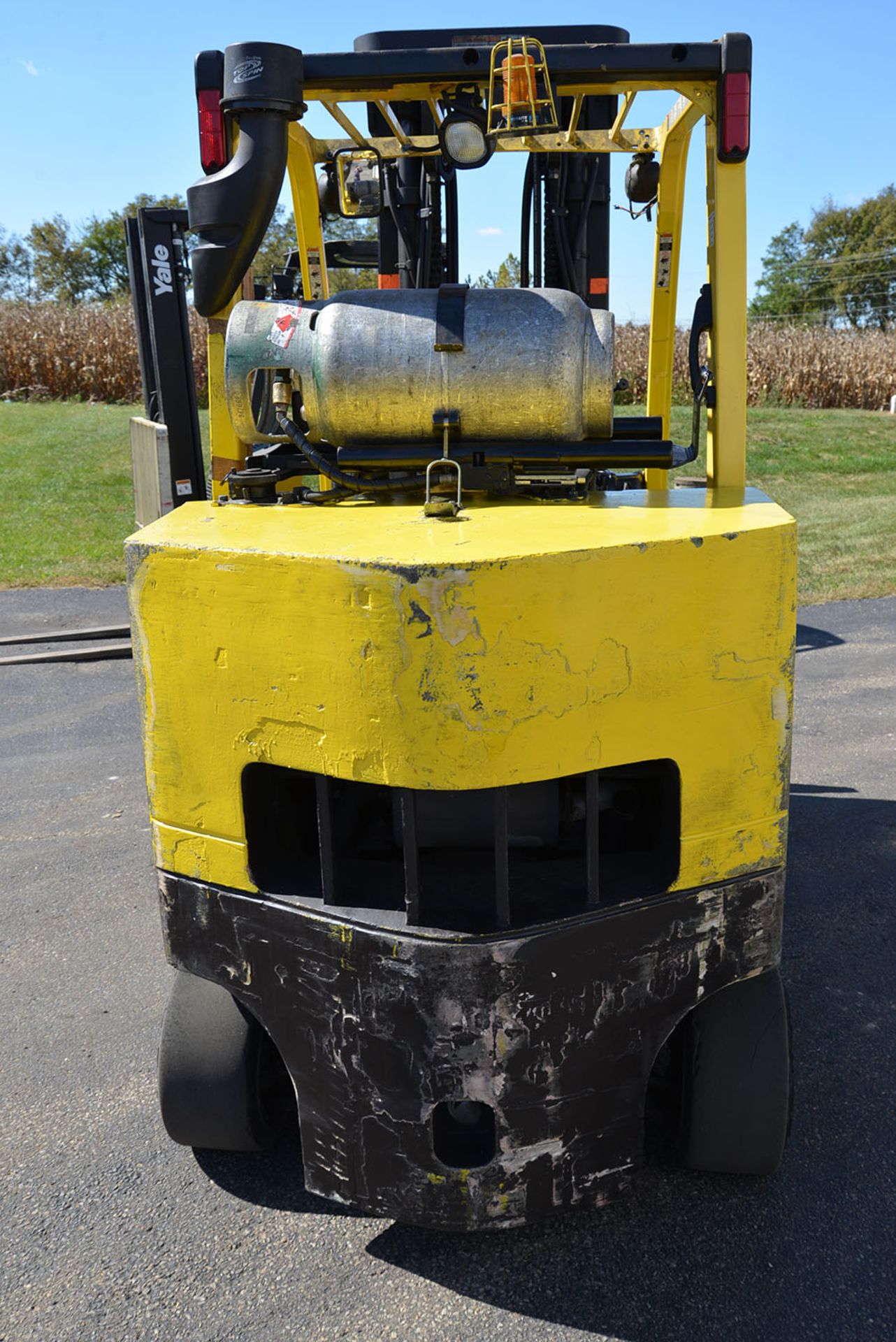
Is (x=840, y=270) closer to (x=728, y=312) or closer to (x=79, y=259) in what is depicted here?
(x=79, y=259)

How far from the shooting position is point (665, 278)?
415 cm

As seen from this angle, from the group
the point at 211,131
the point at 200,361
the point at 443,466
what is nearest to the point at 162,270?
the point at 211,131

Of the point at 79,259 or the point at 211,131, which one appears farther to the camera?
the point at 79,259

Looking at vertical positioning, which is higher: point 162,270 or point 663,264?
point 162,270

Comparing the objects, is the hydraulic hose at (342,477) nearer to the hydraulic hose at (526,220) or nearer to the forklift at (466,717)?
the forklift at (466,717)

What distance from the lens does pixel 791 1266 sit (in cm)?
261

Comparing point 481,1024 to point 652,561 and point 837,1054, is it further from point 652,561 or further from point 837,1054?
point 837,1054

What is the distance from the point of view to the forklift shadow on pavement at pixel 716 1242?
2.49 meters

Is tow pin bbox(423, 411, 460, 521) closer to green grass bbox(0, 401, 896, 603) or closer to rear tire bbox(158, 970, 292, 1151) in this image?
rear tire bbox(158, 970, 292, 1151)

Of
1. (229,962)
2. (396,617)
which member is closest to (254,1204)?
(229,962)

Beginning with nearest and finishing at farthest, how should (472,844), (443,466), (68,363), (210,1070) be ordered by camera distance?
1. (472,844)
2. (210,1070)
3. (443,466)
4. (68,363)

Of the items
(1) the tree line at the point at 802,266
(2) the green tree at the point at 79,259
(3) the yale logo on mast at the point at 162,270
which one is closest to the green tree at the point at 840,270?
(1) the tree line at the point at 802,266

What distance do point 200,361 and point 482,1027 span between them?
2646cm

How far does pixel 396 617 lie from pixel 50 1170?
191cm
